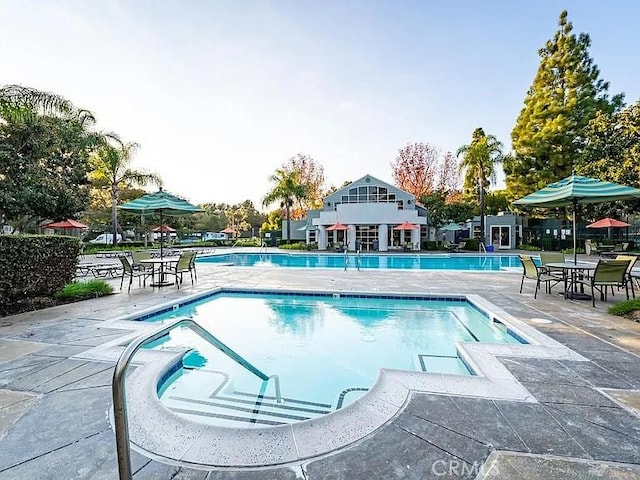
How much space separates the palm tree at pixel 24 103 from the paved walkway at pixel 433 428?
214 inches

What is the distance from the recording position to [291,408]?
3.79 metres

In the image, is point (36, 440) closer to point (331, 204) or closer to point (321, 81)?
point (321, 81)

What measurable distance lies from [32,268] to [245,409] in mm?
6365

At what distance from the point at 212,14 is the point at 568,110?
28.5 m

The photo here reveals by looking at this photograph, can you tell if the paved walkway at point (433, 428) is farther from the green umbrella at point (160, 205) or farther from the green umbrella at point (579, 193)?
the green umbrella at point (160, 205)

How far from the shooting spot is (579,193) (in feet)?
24.8

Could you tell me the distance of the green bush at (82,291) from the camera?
25.9 feet

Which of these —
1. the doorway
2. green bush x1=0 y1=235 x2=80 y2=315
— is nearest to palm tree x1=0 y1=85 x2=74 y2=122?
green bush x1=0 y1=235 x2=80 y2=315

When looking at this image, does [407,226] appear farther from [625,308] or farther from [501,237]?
[625,308]

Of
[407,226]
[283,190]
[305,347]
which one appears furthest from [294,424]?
[283,190]

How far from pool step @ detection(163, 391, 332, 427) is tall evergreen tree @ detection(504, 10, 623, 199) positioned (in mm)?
30497

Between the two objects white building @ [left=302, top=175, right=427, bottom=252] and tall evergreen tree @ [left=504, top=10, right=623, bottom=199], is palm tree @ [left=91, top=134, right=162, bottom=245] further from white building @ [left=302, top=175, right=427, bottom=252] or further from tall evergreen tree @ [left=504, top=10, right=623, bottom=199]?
tall evergreen tree @ [left=504, top=10, right=623, bottom=199]

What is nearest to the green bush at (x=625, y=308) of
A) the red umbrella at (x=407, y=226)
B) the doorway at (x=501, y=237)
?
the red umbrella at (x=407, y=226)

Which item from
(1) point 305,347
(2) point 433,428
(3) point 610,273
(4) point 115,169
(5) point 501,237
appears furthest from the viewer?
(5) point 501,237
